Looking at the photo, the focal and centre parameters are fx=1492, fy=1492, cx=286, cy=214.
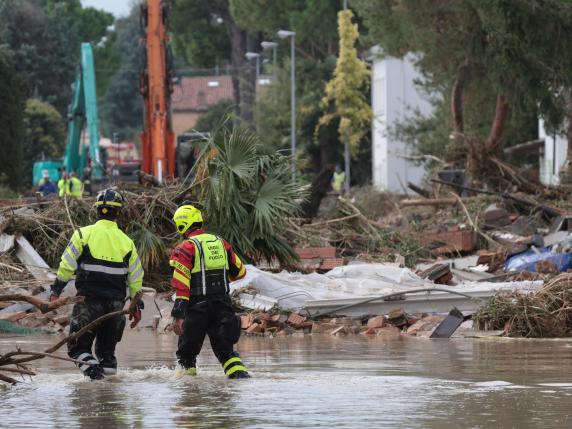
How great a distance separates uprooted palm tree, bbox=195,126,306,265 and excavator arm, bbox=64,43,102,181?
27.2 metres

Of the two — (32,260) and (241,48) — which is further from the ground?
(241,48)

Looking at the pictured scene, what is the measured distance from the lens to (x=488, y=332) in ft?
56.2

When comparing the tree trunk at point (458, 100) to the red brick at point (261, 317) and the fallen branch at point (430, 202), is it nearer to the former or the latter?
the fallen branch at point (430, 202)

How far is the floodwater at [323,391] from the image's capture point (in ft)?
32.6

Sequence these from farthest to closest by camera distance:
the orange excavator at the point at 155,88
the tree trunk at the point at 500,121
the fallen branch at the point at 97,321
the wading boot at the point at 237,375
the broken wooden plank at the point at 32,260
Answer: the tree trunk at the point at 500,121
the orange excavator at the point at 155,88
the broken wooden plank at the point at 32,260
the wading boot at the point at 237,375
the fallen branch at the point at 97,321

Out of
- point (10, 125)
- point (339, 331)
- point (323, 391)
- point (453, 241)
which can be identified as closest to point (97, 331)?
point (323, 391)

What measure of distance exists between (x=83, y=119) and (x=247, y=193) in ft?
Result: 105

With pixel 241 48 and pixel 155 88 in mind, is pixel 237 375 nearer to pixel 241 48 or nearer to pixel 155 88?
pixel 155 88

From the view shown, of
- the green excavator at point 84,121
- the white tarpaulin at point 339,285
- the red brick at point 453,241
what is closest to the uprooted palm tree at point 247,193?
the white tarpaulin at point 339,285

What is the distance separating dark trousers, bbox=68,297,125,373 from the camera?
41.5ft

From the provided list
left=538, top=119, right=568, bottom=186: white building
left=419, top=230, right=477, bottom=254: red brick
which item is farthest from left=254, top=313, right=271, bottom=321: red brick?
left=538, top=119, right=568, bottom=186: white building

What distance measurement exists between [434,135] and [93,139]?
12673mm

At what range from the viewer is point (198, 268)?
12.4 meters

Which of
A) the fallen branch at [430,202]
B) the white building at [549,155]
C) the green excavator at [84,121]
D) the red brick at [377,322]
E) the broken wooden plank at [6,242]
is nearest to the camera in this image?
the red brick at [377,322]
